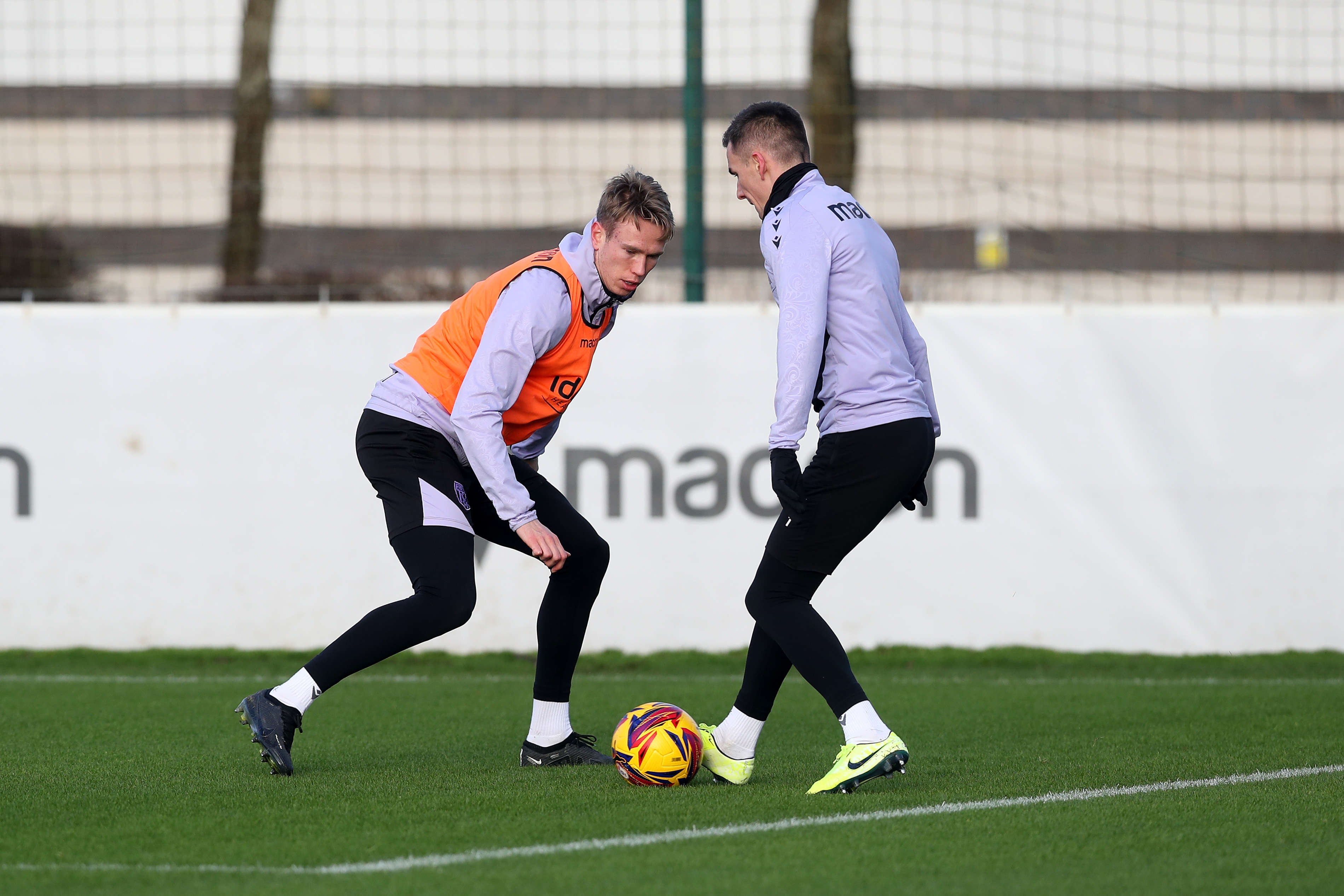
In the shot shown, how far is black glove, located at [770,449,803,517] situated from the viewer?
414 cm

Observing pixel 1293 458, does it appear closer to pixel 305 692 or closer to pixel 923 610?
pixel 923 610

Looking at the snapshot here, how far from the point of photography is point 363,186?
9320 millimetres

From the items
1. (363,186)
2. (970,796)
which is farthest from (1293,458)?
(363,186)

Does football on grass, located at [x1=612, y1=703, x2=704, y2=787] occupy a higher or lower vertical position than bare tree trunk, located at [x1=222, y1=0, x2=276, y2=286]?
lower

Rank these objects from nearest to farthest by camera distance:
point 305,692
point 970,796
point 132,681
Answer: point 970,796
point 305,692
point 132,681

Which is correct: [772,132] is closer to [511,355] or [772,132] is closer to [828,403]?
[828,403]

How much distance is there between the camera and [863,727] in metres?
4.22

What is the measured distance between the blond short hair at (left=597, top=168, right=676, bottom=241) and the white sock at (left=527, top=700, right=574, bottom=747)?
161 cm

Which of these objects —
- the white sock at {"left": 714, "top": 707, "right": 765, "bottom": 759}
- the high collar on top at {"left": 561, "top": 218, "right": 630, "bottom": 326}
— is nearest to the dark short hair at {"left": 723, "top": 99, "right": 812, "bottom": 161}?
→ the high collar on top at {"left": 561, "top": 218, "right": 630, "bottom": 326}

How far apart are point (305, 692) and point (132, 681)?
3127 millimetres

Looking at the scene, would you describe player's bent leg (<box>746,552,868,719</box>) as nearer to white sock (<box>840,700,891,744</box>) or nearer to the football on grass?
white sock (<box>840,700,891,744</box>)

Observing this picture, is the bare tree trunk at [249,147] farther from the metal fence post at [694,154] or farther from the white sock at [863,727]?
the white sock at [863,727]

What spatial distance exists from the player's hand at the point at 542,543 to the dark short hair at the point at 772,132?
4.16ft

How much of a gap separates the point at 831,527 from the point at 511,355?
3.57 ft
